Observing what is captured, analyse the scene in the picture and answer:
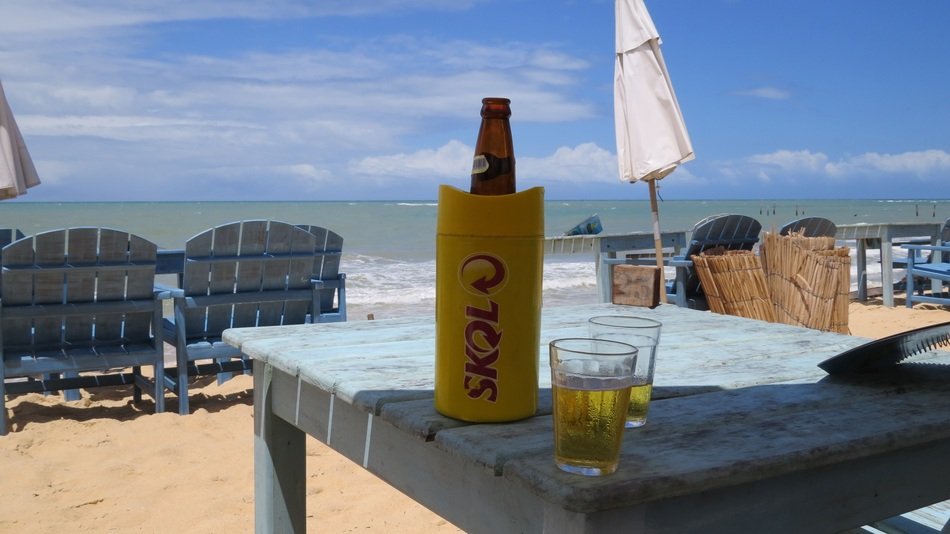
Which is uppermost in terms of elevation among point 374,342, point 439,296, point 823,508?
point 439,296

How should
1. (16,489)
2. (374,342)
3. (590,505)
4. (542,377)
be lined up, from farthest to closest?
1. (16,489)
2. (374,342)
3. (542,377)
4. (590,505)

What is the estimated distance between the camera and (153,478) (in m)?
3.19

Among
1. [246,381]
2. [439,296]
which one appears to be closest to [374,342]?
[439,296]

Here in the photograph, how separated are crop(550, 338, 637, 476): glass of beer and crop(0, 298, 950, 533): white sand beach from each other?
6.73 ft

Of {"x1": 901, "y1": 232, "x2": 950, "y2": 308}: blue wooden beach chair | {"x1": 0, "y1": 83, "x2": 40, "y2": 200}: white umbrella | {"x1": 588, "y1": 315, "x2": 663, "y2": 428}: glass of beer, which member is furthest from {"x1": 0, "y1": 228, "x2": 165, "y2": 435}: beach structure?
{"x1": 901, "y1": 232, "x2": 950, "y2": 308}: blue wooden beach chair

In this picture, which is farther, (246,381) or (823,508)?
(246,381)

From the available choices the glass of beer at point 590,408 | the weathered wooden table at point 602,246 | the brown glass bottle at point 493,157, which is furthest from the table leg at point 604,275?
the glass of beer at point 590,408

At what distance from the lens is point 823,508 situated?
0.94 metres

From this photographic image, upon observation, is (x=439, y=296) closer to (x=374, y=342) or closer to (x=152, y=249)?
(x=374, y=342)

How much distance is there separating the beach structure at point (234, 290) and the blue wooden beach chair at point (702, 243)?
2386 mm

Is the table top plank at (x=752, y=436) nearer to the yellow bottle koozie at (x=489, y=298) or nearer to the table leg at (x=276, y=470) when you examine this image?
the yellow bottle koozie at (x=489, y=298)

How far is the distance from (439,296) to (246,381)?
4.16 m

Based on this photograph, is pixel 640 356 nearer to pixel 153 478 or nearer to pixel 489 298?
pixel 489 298

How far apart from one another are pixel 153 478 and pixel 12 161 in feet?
10.6
